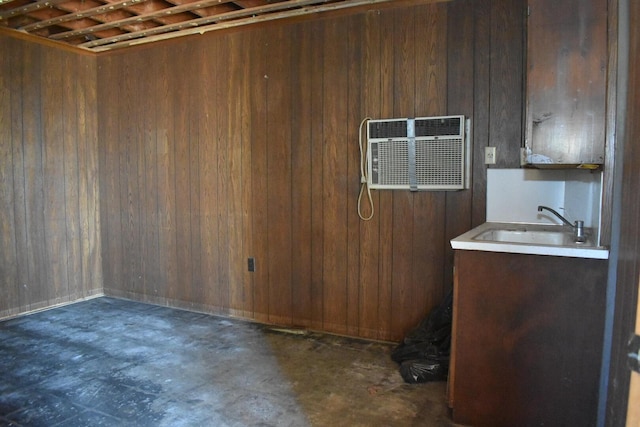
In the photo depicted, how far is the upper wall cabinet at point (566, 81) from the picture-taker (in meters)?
1.96

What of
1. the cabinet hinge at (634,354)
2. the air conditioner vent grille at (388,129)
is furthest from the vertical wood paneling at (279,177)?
the cabinet hinge at (634,354)

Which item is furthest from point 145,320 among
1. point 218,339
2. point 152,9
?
point 152,9

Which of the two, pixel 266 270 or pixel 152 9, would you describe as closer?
pixel 152 9

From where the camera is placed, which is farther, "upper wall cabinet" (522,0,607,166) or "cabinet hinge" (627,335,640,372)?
"upper wall cabinet" (522,0,607,166)

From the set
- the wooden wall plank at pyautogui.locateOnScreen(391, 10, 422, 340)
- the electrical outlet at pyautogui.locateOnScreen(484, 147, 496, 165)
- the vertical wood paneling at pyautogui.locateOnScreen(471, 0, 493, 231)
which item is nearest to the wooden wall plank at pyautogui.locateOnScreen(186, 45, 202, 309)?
the wooden wall plank at pyautogui.locateOnScreen(391, 10, 422, 340)

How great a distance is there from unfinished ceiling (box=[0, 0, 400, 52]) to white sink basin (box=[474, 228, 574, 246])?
5.85 ft

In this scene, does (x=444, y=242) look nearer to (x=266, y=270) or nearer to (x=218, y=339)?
(x=266, y=270)

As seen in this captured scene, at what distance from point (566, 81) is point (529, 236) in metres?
0.93

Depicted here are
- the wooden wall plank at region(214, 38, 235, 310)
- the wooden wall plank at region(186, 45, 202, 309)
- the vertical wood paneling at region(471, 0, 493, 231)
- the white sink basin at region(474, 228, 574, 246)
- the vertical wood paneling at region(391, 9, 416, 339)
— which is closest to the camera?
the white sink basin at region(474, 228, 574, 246)

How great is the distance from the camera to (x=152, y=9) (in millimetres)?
3465

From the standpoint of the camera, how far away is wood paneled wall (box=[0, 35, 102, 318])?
3.94 metres

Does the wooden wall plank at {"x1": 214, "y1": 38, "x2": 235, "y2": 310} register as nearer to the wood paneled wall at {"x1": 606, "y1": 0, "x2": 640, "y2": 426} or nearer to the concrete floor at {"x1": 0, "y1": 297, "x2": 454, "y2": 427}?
the concrete floor at {"x1": 0, "y1": 297, "x2": 454, "y2": 427}

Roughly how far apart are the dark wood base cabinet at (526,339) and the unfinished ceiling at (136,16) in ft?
6.98

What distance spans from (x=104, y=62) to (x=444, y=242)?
373cm
